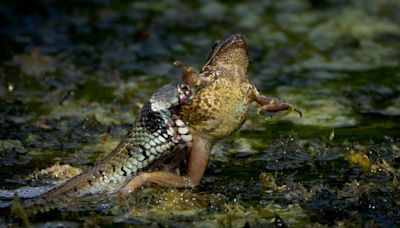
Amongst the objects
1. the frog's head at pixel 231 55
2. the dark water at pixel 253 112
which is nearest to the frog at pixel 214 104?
the frog's head at pixel 231 55

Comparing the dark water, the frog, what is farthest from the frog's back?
the dark water

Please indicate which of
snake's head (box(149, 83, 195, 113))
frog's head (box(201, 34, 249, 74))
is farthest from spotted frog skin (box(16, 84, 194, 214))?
frog's head (box(201, 34, 249, 74))

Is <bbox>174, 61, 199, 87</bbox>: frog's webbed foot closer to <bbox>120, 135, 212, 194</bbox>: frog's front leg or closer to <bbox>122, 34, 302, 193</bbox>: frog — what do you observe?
<bbox>122, 34, 302, 193</bbox>: frog

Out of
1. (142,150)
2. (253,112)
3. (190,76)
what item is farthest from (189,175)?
(253,112)

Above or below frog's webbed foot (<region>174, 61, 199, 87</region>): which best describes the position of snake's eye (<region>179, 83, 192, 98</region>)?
below

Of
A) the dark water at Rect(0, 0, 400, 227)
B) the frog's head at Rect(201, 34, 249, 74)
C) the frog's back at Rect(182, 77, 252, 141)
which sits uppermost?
the frog's head at Rect(201, 34, 249, 74)

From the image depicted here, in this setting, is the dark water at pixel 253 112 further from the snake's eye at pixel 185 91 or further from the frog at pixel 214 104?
the snake's eye at pixel 185 91
